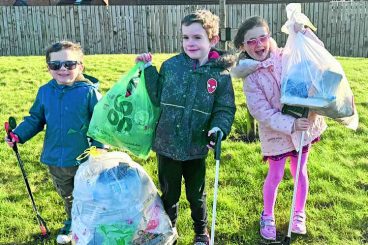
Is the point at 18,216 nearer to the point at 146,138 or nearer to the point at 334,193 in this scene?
the point at 146,138

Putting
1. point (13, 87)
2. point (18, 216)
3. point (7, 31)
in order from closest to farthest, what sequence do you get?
point (18, 216)
point (13, 87)
point (7, 31)

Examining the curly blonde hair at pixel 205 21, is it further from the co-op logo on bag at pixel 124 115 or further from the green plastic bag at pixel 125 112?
the co-op logo on bag at pixel 124 115

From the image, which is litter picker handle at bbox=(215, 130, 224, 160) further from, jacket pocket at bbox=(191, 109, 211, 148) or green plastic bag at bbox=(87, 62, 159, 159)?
green plastic bag at bbox=(87, 62, 159, 159)

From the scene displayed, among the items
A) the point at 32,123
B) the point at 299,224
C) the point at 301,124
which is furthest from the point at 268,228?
the point at 32,123

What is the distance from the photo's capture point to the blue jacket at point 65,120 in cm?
320

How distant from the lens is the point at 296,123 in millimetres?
3055

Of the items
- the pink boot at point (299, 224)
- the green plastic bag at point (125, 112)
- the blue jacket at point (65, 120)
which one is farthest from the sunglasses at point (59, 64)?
the pink boot at point (299, 224)

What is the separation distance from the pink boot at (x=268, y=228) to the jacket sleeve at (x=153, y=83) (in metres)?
1.28

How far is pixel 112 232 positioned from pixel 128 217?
14cm

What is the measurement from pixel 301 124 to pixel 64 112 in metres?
1.65

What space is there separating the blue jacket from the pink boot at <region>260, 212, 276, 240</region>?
1.41 m

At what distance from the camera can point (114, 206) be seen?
114 inches

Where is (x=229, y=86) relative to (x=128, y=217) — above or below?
above

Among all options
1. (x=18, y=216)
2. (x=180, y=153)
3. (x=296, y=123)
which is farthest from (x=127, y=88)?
(x=18, y=216)
